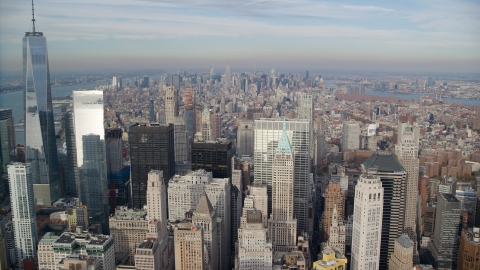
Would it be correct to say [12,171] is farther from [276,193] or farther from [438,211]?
[438,211]

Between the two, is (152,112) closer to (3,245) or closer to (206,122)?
(206,122)

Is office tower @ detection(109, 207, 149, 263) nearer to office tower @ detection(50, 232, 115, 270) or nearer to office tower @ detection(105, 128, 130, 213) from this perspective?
office tower @ detection(50, 232, 115, 270)

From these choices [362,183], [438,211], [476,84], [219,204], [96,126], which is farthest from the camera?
[96,126]

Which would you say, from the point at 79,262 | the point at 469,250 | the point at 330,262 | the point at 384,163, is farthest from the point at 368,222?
the point at 79,262

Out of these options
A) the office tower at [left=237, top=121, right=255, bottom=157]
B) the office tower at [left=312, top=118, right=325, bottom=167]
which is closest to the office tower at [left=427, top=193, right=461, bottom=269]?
the office tower at [left=312, top=118, right=325, bottom=167]

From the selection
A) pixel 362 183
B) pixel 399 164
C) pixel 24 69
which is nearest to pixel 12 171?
pixel 24 69

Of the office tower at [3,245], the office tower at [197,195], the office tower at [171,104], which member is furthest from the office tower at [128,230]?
the office tower at [171,104]
